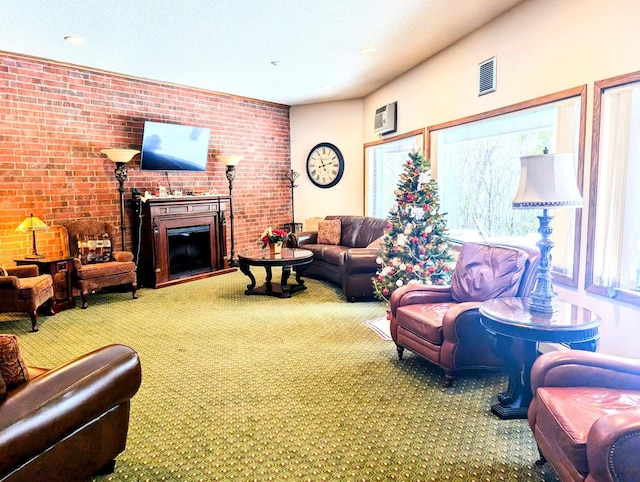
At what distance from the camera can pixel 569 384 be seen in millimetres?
2033

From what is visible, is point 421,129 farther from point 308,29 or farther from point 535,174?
point 535,174

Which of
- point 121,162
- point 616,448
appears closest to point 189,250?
point 121,162

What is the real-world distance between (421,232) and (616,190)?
179cm

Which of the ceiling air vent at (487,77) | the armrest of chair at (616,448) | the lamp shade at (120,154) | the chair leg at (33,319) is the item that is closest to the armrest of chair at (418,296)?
the armrest of chair at (616,448)

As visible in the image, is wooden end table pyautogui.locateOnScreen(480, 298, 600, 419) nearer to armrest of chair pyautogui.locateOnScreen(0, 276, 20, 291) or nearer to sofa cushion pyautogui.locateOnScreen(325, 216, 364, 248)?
sofa cushion pyautogui.locateOnScreen(325, 216, 364, 248)

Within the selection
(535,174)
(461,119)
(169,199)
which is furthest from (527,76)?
(169,199)

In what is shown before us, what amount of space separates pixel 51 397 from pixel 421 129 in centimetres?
523

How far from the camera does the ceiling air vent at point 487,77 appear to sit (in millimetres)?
4387

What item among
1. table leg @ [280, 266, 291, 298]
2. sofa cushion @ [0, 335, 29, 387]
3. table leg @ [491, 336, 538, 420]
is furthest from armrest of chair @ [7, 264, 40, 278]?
table leg @ [491, 336, 538, 420]

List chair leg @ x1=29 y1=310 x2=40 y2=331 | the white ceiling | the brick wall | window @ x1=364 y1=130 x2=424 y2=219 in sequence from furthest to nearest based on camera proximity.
Result: window @ x1=364 y1=130 x2=424 y2=219 → the brick wall → chair leg @ x1=29 y1=310 x2=40 y2=331 → the white ceiling

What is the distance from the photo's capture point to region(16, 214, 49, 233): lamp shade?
15.9 feet

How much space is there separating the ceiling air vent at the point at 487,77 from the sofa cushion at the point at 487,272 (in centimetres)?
180

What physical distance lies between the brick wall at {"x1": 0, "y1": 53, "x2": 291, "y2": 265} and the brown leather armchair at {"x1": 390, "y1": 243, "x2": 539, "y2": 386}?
14.5 feet

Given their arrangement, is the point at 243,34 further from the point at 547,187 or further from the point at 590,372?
the point at 590,372
